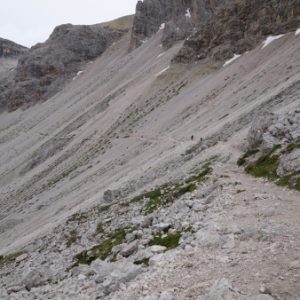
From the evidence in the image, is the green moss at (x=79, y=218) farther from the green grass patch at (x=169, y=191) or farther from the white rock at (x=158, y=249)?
the white rock at (x=158, y=249)

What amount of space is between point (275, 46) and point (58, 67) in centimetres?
11421

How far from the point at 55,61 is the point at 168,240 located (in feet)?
527

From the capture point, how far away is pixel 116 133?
69.8 metres

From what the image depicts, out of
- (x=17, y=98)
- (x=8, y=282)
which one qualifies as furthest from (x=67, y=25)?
(x=8, y=282)

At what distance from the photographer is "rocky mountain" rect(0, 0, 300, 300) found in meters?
14.8

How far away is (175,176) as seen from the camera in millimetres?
32812

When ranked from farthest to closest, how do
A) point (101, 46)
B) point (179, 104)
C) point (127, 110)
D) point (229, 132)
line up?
point (101, 46) < point (127, 110) < point (179, 104) < point (229, 132)

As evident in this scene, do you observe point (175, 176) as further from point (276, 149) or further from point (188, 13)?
point (188, 13)

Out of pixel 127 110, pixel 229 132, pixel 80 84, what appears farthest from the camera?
pixel 80 84

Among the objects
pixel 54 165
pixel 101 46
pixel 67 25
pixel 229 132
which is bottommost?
pixel 54 165

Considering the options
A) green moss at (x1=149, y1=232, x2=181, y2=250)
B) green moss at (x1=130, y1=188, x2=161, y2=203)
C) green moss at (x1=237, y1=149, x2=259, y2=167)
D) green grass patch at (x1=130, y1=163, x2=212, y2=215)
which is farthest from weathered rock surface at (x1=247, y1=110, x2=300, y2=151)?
green moss at (x1=149, y1=232, x2=181, y2=250)

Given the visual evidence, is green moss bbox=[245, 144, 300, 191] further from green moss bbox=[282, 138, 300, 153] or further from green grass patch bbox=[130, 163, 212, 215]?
green grass patch bbox=[130, 163, 212, 215]

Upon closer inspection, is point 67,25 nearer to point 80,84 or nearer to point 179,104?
point 80,84

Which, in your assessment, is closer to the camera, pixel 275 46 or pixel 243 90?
pixel 243 90
